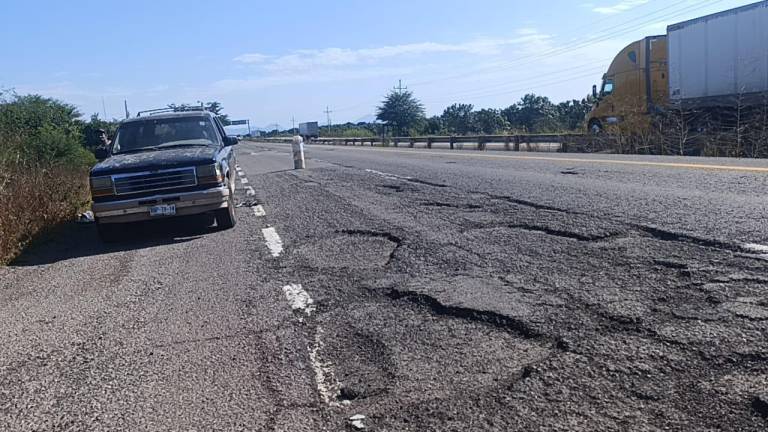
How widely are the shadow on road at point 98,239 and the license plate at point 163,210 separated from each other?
0.38 meters

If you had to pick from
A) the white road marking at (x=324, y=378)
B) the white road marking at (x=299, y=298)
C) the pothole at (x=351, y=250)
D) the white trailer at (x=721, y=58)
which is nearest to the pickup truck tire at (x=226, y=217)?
the pothole at (x=351, y=250)

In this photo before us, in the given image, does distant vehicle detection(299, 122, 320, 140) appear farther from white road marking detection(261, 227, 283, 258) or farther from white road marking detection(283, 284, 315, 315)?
white road marking detection(283, 284, 315, 315)

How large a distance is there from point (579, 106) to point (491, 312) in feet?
211

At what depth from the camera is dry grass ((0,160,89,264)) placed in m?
8.43

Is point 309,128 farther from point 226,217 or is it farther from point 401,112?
point 226,217

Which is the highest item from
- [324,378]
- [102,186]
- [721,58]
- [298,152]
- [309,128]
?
[309,128]

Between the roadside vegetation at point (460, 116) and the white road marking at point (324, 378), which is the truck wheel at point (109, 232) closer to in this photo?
the white road marking at point (324, 378)

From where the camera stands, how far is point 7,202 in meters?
9.09

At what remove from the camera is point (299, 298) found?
4.94m

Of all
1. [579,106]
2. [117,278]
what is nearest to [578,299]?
[117,278]

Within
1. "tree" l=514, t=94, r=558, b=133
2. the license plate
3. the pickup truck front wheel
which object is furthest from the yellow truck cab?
"tree" l=514, t=94, r=558, b=133

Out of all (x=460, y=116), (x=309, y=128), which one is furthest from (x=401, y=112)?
(x=309, y=128)

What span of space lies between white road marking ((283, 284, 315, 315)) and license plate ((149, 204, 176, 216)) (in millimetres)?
3732

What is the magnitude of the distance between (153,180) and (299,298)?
4375mm
